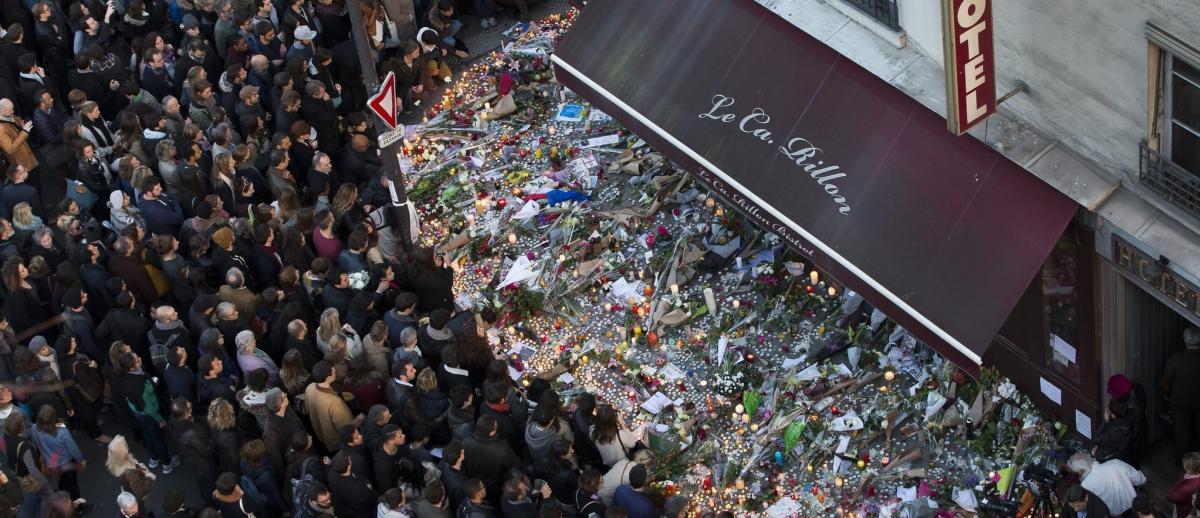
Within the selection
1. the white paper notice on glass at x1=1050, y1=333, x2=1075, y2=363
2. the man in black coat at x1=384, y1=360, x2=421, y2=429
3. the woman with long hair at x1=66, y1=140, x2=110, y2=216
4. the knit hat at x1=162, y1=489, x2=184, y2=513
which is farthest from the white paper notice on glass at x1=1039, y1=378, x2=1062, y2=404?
the woman with long hair at x1=66, y1=140, x2=110, y2=216

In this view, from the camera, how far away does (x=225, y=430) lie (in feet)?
39.5

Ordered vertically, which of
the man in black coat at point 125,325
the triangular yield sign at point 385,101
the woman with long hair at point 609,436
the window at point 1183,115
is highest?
the window at point 1183,115

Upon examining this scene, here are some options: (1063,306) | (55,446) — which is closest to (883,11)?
(1063,306)

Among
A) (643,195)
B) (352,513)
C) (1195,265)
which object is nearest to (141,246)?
(352,513)

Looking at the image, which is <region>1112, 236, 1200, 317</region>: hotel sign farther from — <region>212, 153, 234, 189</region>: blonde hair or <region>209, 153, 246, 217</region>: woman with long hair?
<region>212, 153, 234, 189</region>: blonde hair

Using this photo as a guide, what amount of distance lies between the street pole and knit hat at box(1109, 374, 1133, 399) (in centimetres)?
670

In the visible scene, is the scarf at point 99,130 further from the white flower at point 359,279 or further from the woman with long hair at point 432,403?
the woman with long hair at point 432,403

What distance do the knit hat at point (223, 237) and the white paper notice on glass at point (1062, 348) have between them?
292 inches

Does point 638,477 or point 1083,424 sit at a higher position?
point 1083,424

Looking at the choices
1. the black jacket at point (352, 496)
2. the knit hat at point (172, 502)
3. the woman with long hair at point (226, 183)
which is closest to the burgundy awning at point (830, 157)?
the woman with long hair at point (226, 183)

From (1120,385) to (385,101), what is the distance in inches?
268

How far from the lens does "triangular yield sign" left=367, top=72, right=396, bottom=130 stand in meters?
13.6

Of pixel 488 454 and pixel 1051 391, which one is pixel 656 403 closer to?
pixel 488 454

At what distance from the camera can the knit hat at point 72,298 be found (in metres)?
13.4
